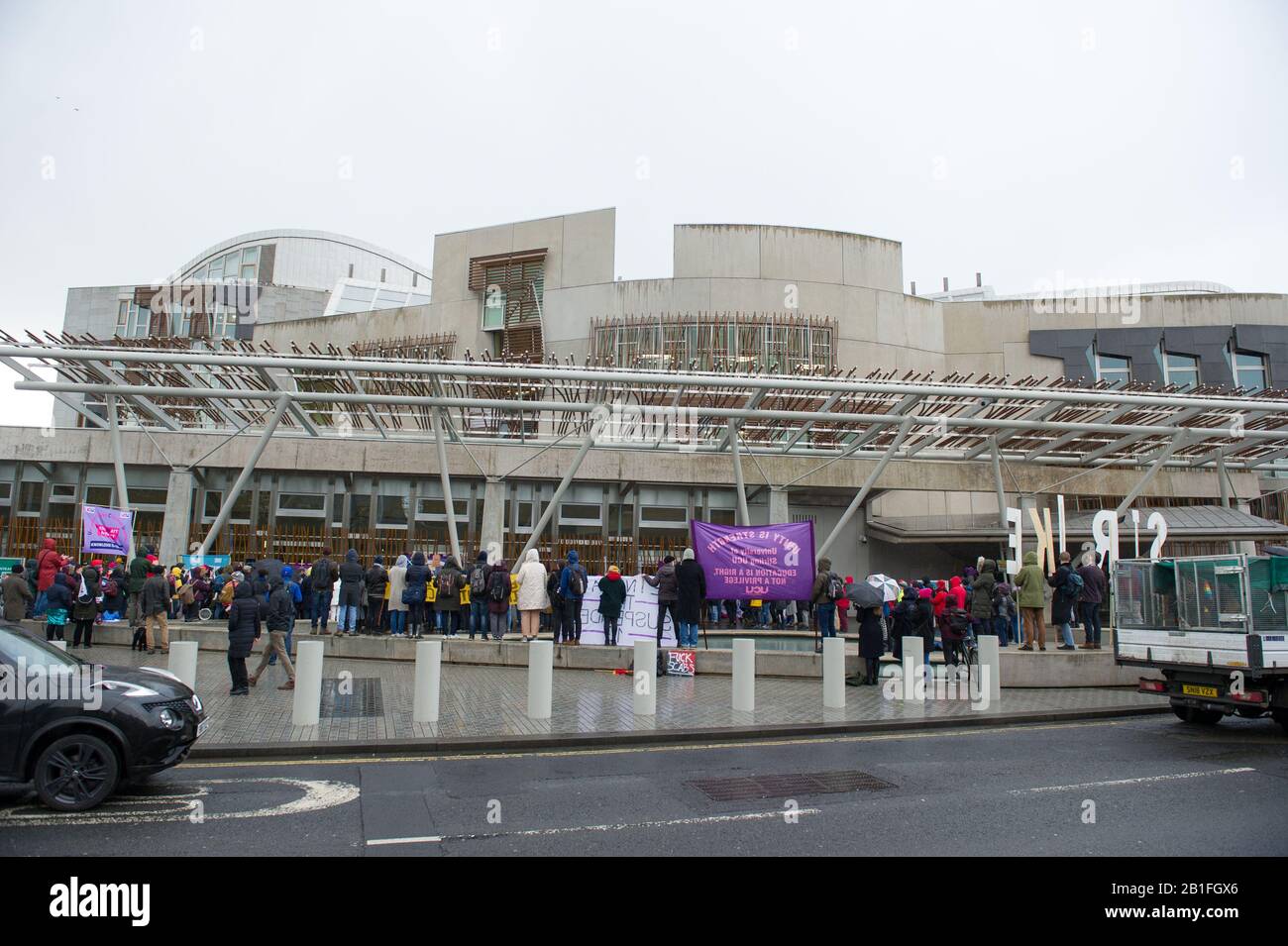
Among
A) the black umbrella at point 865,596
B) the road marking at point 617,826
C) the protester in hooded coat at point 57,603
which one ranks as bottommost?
the road marking at point 617,826

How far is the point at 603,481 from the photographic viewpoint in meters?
29.4

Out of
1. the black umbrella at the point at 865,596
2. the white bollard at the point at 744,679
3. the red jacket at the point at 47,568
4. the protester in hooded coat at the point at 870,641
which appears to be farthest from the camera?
the red jacket at the point at 47,568

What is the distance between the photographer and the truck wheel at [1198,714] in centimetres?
1190

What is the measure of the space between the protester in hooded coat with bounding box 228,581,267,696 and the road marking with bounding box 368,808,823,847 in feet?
23.6

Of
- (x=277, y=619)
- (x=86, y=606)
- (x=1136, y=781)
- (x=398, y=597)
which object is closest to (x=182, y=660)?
(x=277, y=619)

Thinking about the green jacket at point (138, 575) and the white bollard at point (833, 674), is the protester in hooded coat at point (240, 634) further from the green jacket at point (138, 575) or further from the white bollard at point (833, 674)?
the white bollard at point (833, 674)

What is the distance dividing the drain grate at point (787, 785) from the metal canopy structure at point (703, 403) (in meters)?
9.84

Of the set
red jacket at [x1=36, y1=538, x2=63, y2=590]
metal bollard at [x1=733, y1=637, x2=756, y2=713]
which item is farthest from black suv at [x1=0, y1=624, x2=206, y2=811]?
red jacket at [x1=36, y1=538, x2=63, y2=590]

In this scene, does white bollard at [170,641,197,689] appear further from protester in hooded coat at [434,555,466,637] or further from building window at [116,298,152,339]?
building window at [116,298,152,339]

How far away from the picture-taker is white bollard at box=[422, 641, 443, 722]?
418 inches

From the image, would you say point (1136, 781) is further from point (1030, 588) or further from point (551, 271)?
point (551, 271)

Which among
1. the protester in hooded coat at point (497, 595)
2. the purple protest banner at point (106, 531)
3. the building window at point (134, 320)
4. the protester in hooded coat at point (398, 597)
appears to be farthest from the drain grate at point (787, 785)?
the building window at point (134, 320)

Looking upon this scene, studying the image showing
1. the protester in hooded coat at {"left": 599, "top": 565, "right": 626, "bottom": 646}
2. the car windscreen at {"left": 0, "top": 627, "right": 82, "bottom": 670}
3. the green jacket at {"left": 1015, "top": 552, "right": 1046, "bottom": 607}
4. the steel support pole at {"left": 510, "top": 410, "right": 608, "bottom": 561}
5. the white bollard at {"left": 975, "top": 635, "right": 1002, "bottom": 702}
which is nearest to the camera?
the car windscreen at {"left": 0, "top": 627, "right": 82, "bottom": 670}

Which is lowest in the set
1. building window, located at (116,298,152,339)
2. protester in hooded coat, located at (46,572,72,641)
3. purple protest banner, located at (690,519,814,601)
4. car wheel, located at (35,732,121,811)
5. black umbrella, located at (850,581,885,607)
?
car wheel, located at (35,732,121,811)
